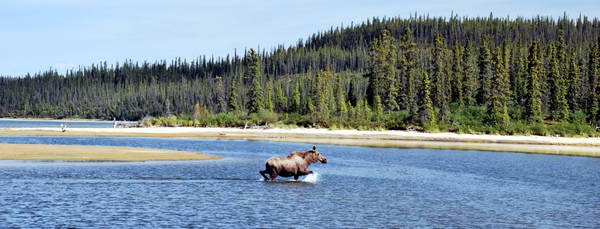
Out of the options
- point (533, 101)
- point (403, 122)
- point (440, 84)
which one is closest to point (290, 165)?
point (403, 122)

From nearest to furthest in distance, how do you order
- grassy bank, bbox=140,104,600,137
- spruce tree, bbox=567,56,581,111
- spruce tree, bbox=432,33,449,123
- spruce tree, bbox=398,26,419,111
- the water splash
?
the water splash < grassy bank, bbox=140,104,600,137 < spruce tree, bbox=432,33,449,123 < spruce tree, bbox=567,56,581,111 < spruce tree, bbox=398,26,419,111

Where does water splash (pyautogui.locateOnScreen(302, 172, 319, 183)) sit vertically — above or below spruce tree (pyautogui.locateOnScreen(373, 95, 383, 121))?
below

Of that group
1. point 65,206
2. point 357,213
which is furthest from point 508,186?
point 65,206

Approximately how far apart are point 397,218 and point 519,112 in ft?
327

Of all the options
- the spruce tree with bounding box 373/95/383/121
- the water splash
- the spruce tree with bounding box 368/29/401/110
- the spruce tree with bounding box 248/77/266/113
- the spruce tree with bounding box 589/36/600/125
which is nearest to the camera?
the water splash

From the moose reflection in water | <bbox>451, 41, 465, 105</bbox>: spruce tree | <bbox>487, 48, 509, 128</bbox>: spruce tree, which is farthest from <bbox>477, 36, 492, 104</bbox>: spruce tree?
the moose reflection in water

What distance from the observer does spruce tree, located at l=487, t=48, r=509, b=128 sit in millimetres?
108450

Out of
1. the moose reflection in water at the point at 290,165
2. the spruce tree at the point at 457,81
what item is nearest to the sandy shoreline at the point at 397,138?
the spruce tree at the point at 457,81

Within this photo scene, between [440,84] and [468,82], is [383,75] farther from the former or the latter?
[440,84]

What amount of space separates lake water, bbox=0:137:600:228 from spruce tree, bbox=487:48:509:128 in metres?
59.2

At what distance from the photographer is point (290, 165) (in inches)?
1441

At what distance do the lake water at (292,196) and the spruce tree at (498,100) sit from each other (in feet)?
194

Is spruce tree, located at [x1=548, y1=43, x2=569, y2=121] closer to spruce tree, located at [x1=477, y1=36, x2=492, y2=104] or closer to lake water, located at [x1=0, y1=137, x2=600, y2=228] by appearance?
spruce tree, located at [x1=477, y1=36, x2=492, y2=104]

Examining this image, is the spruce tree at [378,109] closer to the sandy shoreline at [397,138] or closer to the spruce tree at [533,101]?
the sandy shoreline at [397,138]
